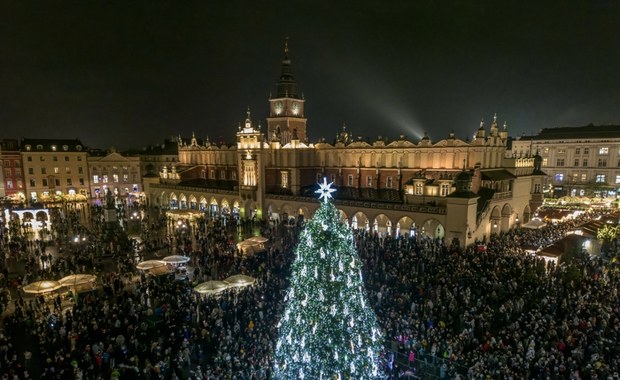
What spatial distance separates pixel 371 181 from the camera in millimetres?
45062

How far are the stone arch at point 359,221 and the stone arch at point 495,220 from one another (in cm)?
1136

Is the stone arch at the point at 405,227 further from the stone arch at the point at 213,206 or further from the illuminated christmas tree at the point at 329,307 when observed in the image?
the stone arch at the point at 213,206

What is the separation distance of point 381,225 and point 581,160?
41257mm

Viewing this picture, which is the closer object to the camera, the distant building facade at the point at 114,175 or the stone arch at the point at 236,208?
the stone arch at the point at 236,208

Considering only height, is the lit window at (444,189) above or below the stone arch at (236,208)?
above

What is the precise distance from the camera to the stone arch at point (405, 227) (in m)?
34.5

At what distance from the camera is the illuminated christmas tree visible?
9984mm

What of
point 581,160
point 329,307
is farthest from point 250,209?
point 581,160

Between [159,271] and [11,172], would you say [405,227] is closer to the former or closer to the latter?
[159,271]

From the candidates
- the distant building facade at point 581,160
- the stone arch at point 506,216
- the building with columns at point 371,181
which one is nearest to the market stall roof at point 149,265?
the building with columns at point 371,181

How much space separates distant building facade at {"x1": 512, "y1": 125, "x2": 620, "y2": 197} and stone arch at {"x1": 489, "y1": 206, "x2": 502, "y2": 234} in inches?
940

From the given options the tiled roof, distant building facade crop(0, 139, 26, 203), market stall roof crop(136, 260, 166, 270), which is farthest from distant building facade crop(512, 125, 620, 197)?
distant building facade crop(0, 139, 26, 203)

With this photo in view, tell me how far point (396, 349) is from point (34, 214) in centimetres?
4421

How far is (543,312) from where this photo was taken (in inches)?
675
